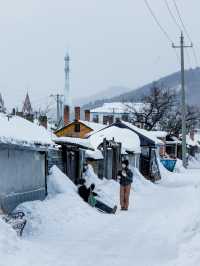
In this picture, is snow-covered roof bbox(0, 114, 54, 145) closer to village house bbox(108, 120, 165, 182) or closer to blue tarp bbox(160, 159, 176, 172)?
village house bbox(108, 120, 165, 182)

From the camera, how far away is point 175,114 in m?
78.4

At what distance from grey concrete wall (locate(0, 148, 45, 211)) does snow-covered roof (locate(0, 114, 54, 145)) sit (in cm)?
45

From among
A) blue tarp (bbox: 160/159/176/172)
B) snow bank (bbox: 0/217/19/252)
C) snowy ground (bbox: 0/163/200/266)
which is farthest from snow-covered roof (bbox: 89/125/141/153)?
snow bank (bbox: 0/217/19/252)

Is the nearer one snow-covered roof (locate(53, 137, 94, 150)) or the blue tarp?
snow-covered roof (locate(53, 137, 94, 150))

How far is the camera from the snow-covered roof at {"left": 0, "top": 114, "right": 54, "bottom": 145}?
1429 cm

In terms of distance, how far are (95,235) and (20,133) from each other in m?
3.15

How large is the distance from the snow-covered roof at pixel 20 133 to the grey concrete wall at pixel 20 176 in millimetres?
451

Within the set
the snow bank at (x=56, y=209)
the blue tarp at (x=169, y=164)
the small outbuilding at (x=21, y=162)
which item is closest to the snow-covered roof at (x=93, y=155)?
the snow bank at (x=56, y=209)

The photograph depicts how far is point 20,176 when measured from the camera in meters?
16.3

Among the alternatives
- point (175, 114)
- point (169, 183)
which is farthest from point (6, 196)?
point (175, 114)

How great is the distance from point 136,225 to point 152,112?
52.6 m

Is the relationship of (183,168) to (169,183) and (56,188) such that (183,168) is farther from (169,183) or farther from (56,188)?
(56,188)

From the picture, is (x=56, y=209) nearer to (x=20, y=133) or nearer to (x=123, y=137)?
(x=20, y=133)

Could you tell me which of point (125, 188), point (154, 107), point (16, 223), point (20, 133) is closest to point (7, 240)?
point (16, 223)
